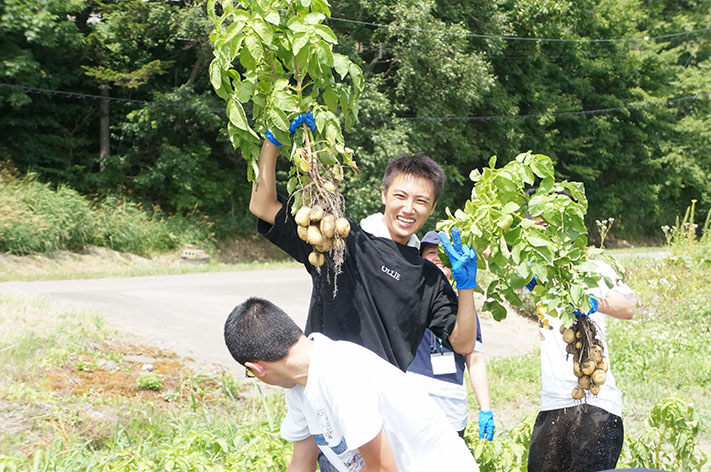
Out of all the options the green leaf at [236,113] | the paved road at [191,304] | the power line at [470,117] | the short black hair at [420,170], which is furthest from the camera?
the power line at [470,117]

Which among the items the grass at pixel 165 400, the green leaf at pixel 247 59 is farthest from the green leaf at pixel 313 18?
the grass at pixel 165 400

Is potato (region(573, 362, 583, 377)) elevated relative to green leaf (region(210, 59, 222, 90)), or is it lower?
lower

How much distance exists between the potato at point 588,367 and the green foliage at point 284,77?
1350 millimetres

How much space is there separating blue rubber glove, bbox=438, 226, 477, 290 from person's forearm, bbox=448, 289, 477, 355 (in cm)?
4

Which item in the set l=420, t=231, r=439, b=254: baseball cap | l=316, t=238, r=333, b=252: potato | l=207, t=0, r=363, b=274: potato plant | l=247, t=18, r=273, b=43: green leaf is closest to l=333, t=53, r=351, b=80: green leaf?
l=207, t=0, r=363, b=274: potato plant

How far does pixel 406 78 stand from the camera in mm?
20281

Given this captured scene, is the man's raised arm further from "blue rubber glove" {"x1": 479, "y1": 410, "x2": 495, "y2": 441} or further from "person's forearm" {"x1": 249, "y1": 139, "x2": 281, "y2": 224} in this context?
"blue rubber glove" {"x1": 479, "y1": 410, "x2": 495, "y2": 441}

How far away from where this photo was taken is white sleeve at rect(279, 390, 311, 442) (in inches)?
88.4

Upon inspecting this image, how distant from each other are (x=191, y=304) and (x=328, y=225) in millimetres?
8276

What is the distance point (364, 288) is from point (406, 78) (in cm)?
1848

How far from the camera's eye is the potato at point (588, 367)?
290 cm

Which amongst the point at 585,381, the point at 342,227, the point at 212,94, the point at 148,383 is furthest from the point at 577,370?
the point at 212,94

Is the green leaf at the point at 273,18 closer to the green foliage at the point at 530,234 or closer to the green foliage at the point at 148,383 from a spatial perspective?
the green foliage at the point at 530,234

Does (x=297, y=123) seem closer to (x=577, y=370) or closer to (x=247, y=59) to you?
(x=247, y=59)
